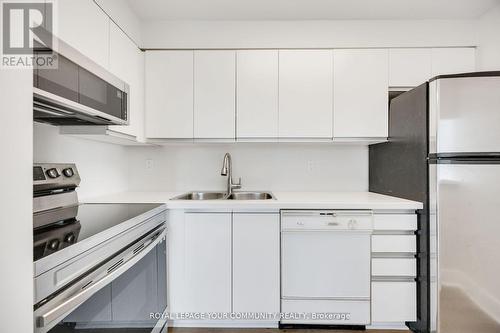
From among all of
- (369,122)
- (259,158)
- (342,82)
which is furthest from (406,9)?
(259,158)

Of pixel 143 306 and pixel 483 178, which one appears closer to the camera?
pixel 143 306

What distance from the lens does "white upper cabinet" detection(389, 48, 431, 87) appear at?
6.71 ft

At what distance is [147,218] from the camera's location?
1.43m

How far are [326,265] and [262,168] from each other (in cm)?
100

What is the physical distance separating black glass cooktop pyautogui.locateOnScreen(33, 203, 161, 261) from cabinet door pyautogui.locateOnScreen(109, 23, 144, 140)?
0.49m

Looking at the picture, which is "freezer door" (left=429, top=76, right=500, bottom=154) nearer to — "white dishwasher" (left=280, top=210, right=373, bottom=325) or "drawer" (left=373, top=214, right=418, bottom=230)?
"drawer" (left=373, top=214, right=418, bottom=230)

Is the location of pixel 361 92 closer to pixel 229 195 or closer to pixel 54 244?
pixel 229 195

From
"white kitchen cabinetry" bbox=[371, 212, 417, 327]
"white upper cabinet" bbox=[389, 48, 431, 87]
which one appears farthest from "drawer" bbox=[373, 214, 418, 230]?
"white upper cabinet" bbox=[389, 48, 431, 87]

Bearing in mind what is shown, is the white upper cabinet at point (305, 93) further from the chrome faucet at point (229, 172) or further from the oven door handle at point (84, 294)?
the oven door handle at point (84, 294)

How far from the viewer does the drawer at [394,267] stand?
5.71ft

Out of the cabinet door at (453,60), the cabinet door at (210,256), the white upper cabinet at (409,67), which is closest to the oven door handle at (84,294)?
the cabinet door at (210,256)

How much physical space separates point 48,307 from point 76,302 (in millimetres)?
105

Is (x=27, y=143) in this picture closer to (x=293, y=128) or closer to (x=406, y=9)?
(x=293, y=128)

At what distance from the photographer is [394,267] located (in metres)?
1.75
